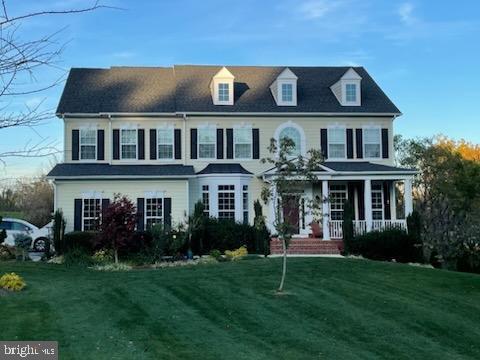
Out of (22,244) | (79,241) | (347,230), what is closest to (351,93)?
(347,230)

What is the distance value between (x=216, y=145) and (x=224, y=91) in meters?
2.71

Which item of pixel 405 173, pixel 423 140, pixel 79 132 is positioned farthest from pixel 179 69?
pixel 423 140

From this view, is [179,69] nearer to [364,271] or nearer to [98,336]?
[364,271]

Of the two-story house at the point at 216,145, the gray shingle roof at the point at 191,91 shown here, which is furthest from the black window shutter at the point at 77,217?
the gray shingle roof at the point at 191,91

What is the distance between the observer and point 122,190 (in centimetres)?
2338

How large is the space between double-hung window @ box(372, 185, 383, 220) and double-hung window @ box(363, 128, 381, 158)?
1623 millimetres

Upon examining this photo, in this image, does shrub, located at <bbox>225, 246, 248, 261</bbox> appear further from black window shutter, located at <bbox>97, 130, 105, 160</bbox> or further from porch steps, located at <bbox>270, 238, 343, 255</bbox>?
black window shutter, located at <bbox>97, 130, 105, 160</bbox>

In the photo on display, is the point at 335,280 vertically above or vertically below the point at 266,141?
below

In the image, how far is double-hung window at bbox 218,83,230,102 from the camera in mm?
25859

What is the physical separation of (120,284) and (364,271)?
23.0ft

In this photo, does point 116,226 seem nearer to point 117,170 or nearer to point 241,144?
point 117,170

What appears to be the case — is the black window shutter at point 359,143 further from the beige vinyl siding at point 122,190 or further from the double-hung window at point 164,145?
the double-hung window at point 164,145

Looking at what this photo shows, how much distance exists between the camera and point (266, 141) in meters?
25.5

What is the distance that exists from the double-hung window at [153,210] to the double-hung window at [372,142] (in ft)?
33.0
